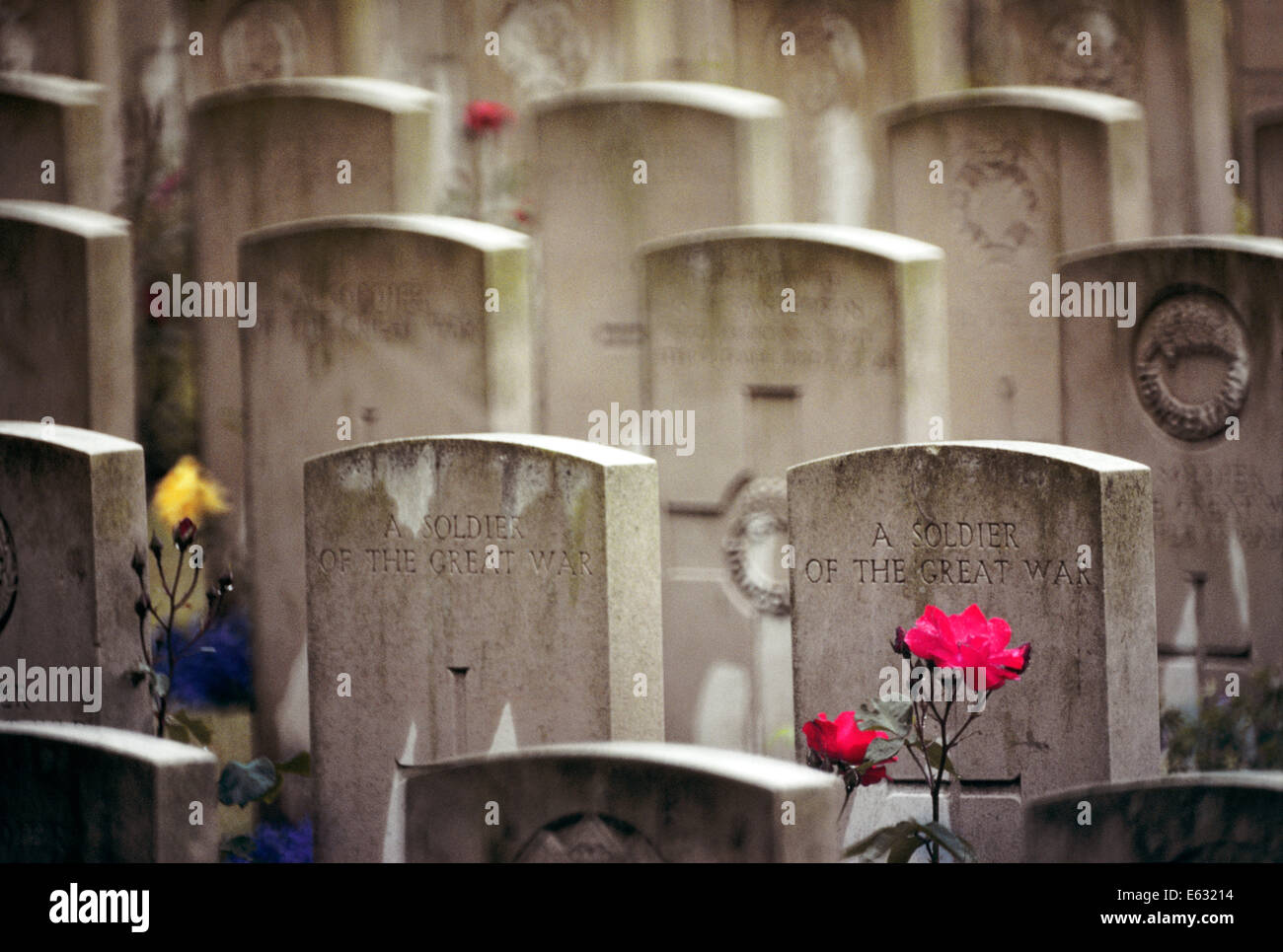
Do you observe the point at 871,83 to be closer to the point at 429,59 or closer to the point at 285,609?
the point at 429,59

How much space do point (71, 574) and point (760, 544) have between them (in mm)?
2133

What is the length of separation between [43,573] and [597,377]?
2284mm

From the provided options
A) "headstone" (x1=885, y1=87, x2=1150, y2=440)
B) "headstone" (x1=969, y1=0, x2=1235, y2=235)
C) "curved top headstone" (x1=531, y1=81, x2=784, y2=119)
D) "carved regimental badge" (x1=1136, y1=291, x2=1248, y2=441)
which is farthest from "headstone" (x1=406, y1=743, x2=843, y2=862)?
"headstone" (x1=969, y1=0, x2=1235, y2=235)

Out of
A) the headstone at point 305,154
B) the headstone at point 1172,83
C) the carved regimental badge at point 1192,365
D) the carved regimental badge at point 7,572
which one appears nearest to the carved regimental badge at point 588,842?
the carved regimental badge at point 7,572

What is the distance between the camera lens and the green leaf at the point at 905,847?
4004 millimetres

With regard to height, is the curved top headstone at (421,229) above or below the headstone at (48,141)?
below

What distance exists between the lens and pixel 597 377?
660 centimetres

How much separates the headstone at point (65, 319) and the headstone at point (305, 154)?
0.88 metres

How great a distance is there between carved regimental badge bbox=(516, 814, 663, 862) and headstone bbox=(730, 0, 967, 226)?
6.72 m

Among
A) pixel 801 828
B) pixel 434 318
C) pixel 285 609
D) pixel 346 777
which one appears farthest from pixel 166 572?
pixel 801 828

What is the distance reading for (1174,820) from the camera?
3.52 m

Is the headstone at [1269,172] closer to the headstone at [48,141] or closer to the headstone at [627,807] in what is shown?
the headstone at [627,807]

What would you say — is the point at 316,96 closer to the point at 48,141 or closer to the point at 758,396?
the point at 48,141

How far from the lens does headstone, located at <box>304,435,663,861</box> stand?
4504 millimetres
